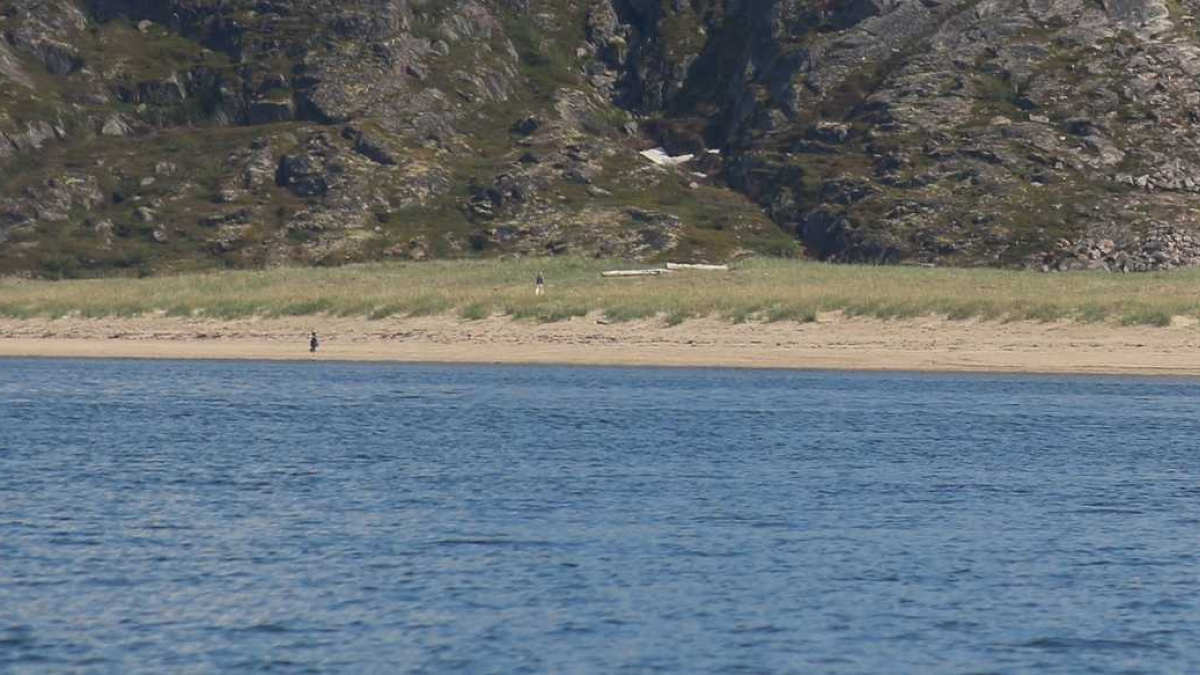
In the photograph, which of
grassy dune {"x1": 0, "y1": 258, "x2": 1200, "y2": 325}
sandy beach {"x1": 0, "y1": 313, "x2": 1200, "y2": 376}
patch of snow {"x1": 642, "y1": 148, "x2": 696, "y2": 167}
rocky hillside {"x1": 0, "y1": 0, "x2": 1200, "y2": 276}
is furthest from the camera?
patch of snow {"x1": 642, "y1": 148, "x2": 696, "y2": 167}

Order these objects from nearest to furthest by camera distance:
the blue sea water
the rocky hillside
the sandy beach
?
the blue sea water
the sandy beach
the rocky hillside

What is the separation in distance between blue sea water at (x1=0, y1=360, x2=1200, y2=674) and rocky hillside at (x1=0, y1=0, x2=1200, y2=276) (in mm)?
62995

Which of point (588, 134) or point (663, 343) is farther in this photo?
point (588, 134)

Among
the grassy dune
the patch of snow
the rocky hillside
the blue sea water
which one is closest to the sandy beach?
the grassy dune

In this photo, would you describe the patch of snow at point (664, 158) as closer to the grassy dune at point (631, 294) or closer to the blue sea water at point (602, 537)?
the grassy dune at point (631, 294)

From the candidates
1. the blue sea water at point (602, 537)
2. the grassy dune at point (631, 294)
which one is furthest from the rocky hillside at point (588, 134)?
the blue sea water at point (602, 537)

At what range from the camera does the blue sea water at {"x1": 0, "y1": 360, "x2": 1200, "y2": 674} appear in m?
20.9

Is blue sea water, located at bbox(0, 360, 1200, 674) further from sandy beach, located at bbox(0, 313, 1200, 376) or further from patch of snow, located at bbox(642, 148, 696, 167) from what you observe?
patch of snow, located at bbox(642, 148, 696, 167)

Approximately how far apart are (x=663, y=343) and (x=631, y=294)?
736cm

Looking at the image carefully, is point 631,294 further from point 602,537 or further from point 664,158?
point 664,158

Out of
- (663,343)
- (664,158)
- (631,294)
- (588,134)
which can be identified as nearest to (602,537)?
(663,343)

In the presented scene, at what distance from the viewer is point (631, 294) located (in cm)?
6975

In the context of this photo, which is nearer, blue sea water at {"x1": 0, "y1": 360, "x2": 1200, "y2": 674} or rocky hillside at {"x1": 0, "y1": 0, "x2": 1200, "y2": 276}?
blue sea water at {"x1": 0, "y1": 360, "x2": 1200, "y2": 674}

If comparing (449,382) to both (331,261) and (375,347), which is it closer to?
(375,347)
